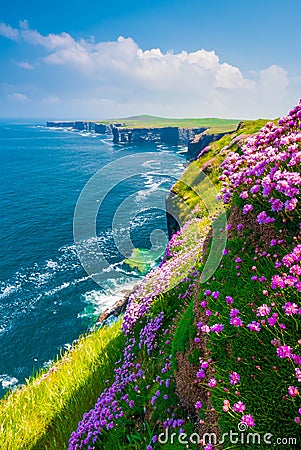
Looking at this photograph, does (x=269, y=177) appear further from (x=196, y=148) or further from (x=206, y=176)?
(x=196, y=148)

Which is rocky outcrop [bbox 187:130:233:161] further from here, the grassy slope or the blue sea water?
the grassy slope

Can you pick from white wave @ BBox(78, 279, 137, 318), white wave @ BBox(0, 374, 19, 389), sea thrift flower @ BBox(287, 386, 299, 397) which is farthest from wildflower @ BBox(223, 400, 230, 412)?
white wave @ BBox(78, 279, 137, 318)

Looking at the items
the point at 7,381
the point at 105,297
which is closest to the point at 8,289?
the point at 105,297

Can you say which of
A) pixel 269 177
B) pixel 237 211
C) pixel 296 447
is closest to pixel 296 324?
pixel 296 447

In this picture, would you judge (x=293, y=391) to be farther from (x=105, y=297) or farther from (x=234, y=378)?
(x=105, y=297)

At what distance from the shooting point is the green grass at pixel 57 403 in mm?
7413

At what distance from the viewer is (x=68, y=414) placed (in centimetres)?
767

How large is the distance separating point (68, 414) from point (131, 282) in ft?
95.7

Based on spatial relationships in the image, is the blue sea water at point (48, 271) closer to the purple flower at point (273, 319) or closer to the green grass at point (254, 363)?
the green grass at point (254, 363)

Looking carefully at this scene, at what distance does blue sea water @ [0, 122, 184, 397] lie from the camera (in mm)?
28328

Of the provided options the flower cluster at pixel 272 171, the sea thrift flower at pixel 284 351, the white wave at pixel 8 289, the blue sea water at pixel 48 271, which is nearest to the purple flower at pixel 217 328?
the sea thrift flower at pixel 284 351

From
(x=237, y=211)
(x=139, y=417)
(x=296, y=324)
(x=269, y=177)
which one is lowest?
(x=139, y=417)

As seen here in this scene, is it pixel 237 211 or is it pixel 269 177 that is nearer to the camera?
pixel 269 177

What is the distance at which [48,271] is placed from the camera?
1556 inches
